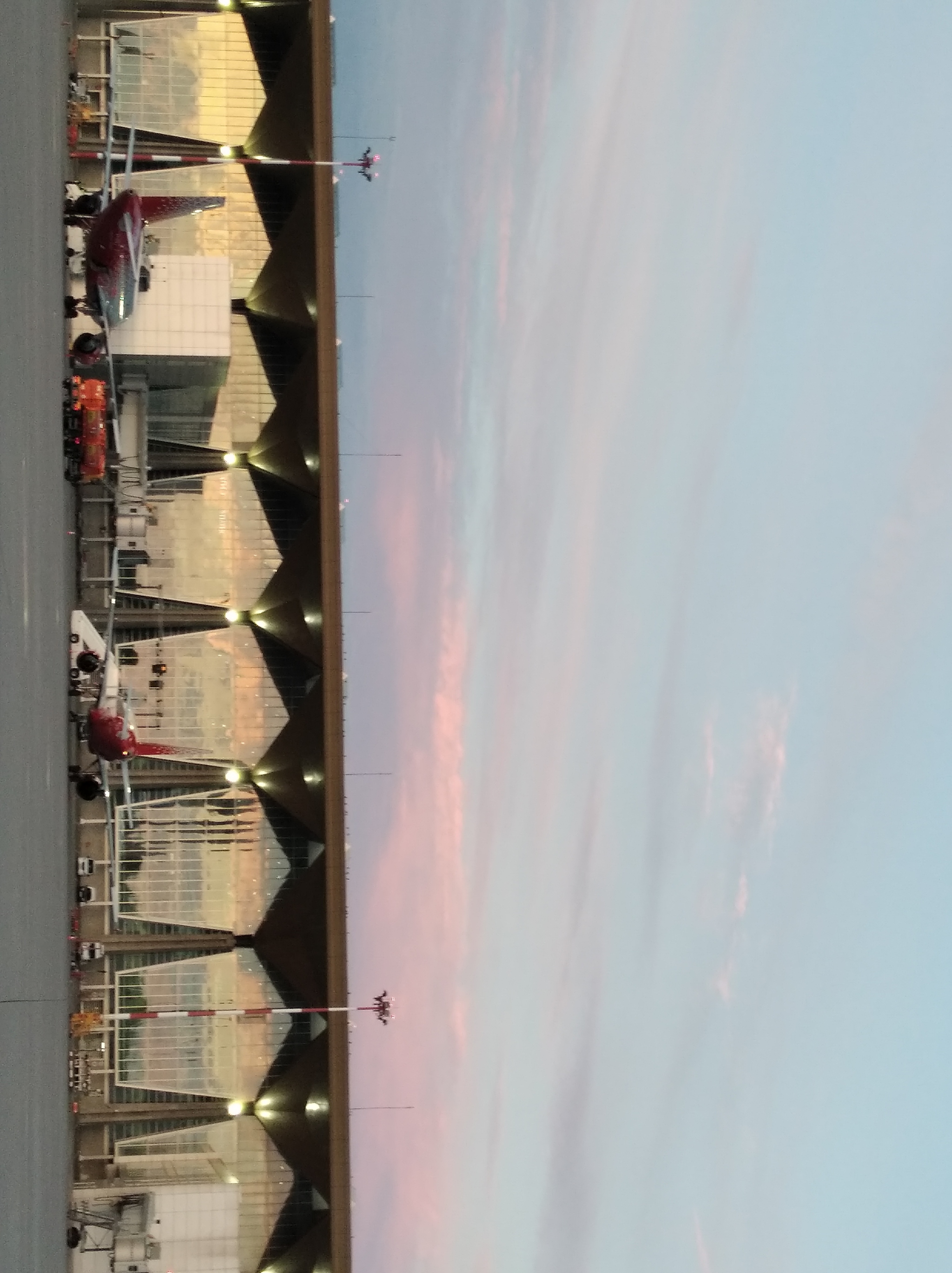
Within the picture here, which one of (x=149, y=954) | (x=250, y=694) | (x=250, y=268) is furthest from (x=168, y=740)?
(x=250, y=268)

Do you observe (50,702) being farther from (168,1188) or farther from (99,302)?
(168,1188)

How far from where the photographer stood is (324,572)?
65.0 m

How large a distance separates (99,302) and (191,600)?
45.2 feet

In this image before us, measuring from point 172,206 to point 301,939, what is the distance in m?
32.5

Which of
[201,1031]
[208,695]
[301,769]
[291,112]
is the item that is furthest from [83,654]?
[291,112]

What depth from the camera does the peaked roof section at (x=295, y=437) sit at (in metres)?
66.3

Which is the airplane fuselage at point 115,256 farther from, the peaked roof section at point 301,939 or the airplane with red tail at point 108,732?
the peaked roof section at point 301,939

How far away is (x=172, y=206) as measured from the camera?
6406 centimetres

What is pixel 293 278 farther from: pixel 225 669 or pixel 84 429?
pixel 225 669

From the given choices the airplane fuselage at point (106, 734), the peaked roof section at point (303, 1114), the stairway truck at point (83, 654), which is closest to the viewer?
the airplane fuselage at point (106, 734)

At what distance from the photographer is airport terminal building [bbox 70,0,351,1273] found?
6225 cm

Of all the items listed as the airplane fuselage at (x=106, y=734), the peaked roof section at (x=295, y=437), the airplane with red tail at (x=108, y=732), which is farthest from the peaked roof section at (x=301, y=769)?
the airplane fuselage at (x=106, y=734)

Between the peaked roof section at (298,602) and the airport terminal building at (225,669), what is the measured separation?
0.11 m

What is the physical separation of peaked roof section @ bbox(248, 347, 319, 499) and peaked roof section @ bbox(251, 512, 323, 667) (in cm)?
85
